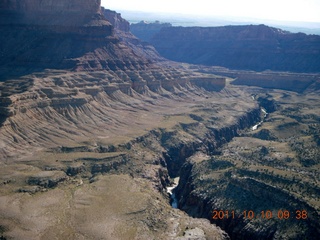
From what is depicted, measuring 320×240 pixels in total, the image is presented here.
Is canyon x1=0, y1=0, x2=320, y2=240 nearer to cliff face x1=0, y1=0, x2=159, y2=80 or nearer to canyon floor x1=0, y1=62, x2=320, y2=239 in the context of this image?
canyon floor x1=0, y1=62, x2=320, y2=239

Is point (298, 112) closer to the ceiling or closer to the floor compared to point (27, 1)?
closer to the floor

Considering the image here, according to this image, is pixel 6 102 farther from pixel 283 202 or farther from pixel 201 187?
pixel 283 202

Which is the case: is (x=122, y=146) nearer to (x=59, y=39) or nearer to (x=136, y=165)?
(x=136, y=165)

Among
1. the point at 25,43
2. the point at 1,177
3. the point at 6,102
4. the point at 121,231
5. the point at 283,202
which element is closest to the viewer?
the point at 121,231

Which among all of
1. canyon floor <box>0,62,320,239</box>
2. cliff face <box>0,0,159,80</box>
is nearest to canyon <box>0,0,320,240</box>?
canyon floor <box>0,62,320,239</box>

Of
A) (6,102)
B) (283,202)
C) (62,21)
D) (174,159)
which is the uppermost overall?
(62,21)

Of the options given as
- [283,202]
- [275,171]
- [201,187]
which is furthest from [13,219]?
[275,171]
